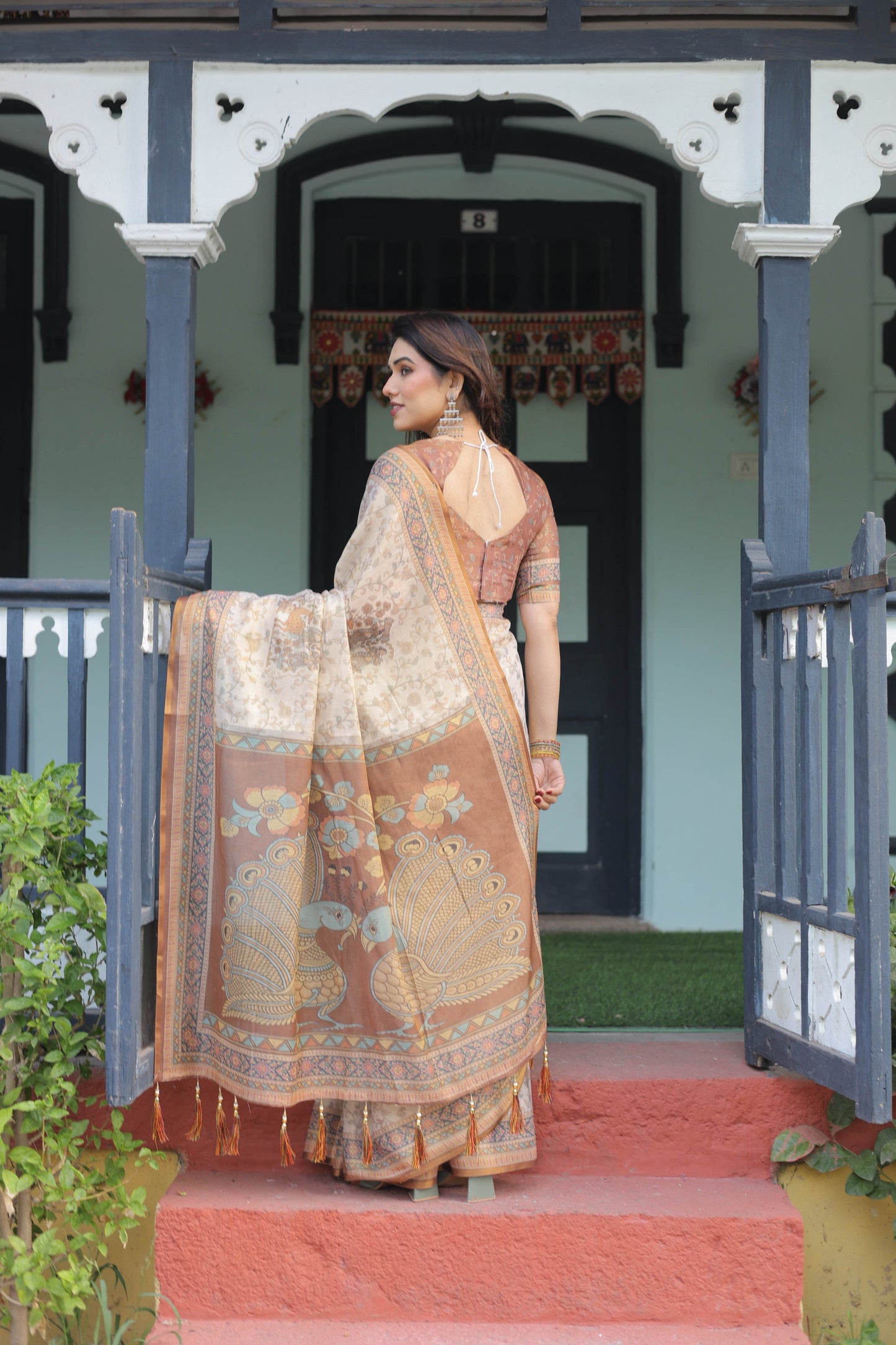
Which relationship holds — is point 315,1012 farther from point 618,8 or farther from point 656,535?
point 656,535

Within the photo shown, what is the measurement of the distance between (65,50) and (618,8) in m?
1.51

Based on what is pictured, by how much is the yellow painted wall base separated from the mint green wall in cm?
249

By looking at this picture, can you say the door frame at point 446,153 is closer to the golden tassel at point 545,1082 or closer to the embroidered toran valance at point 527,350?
the embroidered toran valance at point 527,350

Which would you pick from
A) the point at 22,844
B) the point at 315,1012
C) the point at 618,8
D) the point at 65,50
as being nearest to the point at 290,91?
the point at 65,50

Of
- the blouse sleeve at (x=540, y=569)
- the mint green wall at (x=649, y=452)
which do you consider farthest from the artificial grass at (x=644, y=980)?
the blouse sleeve at (x=540, y=569)

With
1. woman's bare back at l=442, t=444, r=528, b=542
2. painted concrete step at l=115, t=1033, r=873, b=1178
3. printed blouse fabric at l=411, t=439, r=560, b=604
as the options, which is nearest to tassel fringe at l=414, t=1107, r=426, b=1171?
painted concrete step at l=115, t=1033, r=873, b=1178

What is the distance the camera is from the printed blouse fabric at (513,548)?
297 cm

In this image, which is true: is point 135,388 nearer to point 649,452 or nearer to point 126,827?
point 649,452

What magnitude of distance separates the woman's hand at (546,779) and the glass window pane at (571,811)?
2705 millimetres

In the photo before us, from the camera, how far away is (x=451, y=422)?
3.04 metres

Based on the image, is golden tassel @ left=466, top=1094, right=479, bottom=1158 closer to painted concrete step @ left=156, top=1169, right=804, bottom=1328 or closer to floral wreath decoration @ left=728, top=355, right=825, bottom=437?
painted concrete step @ left=156, top=1169, right=804, bottom=1328

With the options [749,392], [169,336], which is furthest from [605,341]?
[169,336]

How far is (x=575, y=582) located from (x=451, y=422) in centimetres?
286

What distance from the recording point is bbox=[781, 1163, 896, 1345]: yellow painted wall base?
317 centimetres
